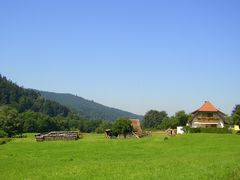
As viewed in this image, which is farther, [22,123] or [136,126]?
[22,123]

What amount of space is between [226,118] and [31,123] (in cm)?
8569

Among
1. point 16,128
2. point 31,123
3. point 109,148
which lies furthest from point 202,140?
point 31,123

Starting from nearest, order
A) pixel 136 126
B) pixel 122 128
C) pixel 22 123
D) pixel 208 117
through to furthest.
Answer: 1. pixel 122 128
2. pixel 208 117
3. pixel 136 126
4. pixel 22 123

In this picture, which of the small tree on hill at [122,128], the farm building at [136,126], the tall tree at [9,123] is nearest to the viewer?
the small tree on hill at [122,128]

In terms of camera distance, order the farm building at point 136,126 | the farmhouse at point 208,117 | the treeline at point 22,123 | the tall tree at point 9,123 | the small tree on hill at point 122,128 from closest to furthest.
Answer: the small tree on hill at point 122,128
the farmhouse at point 208,117
the farm building at point 136,126
the tall tree at point 9,123
the treeline at point 22,123

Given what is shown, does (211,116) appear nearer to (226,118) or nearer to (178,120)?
(226,118)

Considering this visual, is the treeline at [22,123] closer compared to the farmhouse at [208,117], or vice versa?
the farmhouse at [208,117]

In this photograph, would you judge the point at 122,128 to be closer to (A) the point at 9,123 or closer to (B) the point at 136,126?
(B) the point at 136,126

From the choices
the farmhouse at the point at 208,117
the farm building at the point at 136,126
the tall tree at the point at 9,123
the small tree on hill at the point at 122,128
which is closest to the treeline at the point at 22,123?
the tall tree at the point at 9,123

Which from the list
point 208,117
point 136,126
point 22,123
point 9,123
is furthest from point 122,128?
point 22,123

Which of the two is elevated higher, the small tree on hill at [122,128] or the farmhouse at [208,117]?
the farmhouse at [208,117]

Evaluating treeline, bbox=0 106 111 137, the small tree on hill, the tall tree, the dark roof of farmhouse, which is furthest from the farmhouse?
the tall tree

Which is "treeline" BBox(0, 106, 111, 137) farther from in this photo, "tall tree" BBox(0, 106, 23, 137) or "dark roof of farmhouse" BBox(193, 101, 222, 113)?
"dark roof of farmhouse" BBox(193, 101, 222, 113)

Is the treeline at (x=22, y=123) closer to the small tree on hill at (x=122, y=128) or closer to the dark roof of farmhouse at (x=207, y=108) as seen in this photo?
the small tree on hill at (x=122, y=128)
